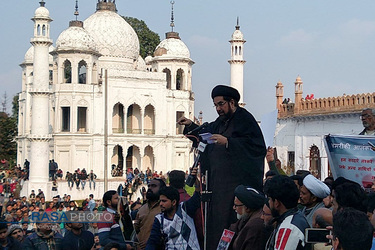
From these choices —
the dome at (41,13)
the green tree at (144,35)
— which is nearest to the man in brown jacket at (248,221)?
the dome at (41,13)

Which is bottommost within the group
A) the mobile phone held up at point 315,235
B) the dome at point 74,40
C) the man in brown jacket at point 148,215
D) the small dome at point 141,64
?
the man in brown jacket at point 148,215

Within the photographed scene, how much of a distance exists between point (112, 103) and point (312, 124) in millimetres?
13879

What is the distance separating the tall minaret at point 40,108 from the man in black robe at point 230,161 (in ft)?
84.8

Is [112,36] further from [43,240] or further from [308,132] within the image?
[43,240]

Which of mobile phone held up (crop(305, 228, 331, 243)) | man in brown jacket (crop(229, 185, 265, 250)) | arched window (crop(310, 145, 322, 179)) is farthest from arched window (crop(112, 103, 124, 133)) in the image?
mobile phone held up (crop(305, 228, 331, 243))

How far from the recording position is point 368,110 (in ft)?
23.3

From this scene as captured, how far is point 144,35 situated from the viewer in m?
48.7

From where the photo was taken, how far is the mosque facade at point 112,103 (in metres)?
35.4

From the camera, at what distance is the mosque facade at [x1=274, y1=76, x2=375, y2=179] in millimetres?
23266

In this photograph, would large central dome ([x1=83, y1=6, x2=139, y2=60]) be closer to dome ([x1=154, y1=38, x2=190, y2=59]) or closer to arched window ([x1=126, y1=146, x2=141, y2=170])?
dome ([x1=154, y1=38, x2=190, y2=59])

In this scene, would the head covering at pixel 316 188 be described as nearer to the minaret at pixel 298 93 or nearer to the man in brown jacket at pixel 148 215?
the man in brown jacket at pixel 148 215

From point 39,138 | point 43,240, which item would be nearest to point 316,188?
point 43,240

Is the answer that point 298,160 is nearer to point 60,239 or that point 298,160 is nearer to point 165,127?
point 165,127

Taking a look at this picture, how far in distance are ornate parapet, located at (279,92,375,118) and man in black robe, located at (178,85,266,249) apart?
1808 centimetres
